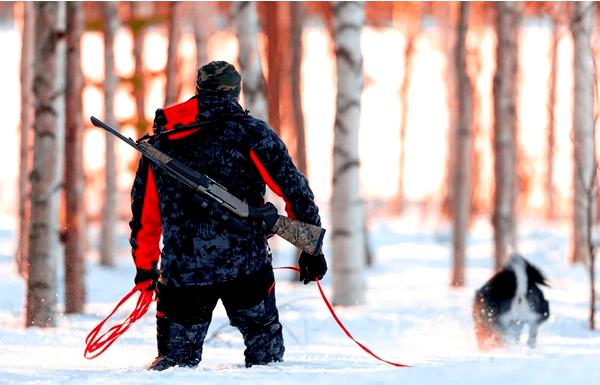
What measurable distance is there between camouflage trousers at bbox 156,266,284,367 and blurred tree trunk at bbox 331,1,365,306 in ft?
17.3

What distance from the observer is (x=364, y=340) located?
8.94 metres

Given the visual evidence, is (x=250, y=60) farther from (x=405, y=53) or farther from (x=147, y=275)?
(x=405, y=53)

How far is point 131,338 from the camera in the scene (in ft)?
27.6

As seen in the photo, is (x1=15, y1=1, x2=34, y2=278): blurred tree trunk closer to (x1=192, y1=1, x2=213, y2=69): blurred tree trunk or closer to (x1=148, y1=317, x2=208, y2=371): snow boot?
(x1=192, y1=1, x2=213, y2=69): blurred tree trunk

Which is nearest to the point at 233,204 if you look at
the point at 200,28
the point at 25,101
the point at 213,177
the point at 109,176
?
the point at 213,177

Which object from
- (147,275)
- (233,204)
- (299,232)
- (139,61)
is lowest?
(147,275)

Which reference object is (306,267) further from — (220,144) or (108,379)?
(108,379)

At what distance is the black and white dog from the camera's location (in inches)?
324

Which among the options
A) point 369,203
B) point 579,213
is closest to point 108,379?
point 579,213

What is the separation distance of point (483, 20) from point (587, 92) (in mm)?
16150

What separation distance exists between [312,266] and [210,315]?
584mm

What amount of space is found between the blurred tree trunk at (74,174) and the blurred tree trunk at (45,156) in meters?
1.93

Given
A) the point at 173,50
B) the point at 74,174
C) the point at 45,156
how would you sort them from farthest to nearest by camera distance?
the point at 173,50 → the point at 74,174 → the point at 45,156

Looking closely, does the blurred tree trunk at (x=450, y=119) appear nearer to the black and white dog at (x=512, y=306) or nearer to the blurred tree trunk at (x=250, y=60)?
the blurred tree trunk at (x=250, y=60)
